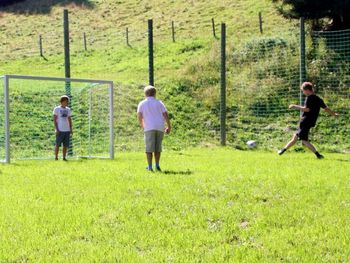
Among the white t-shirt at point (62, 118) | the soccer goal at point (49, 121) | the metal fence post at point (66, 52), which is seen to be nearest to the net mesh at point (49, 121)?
the soccer goal at point (49, 121)

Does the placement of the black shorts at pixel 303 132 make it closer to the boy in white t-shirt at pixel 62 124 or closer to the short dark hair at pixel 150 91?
the short dark hair at pixel 150 91

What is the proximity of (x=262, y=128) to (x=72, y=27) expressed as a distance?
24748mm

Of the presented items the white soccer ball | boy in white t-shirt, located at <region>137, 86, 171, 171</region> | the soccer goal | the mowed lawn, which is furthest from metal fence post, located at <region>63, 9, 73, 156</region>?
the mowed lawn

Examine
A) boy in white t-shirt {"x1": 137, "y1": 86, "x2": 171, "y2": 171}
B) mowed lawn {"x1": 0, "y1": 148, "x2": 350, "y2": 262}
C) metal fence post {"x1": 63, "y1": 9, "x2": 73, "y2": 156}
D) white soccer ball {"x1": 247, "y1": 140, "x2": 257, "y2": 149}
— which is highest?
metal fence post {"x1": 63, "y1": 9, "x2": 73, "y2": 156}

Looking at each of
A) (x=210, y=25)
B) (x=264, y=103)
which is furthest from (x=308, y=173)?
(x=210, y=25)

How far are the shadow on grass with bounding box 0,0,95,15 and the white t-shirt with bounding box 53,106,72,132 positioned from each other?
107ft

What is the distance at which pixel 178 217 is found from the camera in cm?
540

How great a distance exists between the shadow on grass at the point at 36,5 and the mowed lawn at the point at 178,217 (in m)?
37.5

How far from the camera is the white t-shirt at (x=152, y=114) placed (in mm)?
9305

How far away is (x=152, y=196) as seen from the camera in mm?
6453

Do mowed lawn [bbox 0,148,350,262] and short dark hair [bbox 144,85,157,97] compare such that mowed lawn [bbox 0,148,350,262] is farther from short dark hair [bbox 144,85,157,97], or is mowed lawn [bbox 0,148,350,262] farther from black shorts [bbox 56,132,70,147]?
black shorts [bbox 56,132,70,147]

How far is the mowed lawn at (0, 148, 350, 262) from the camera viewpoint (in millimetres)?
4293

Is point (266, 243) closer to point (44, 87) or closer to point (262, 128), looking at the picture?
point (262, 128)

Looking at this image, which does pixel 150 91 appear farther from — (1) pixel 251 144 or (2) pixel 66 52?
(1) pixel 251 144
